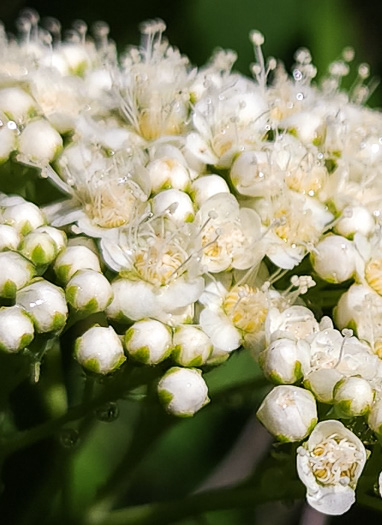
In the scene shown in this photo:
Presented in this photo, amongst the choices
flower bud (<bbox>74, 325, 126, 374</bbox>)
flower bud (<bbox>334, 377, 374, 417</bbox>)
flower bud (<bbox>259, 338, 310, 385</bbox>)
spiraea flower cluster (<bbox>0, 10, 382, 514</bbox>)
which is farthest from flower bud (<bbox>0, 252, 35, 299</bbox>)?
flower bud (<bbox>334, 377, 374, 417</bbox>)

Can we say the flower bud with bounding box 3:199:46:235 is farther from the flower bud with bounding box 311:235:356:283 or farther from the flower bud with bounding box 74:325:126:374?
the flower bud with bounding box 311:235:356:283

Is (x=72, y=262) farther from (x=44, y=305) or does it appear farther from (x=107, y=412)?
(x=107, y=412)

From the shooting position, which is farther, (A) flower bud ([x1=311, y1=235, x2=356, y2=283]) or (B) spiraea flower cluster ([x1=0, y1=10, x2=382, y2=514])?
(A) flower bud ([x1=311, y1=235, x2=356, y2=283])

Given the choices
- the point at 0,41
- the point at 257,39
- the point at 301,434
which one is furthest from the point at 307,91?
the point at 301,434

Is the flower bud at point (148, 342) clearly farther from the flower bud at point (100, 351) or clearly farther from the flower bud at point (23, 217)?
the flower bud at point (23, 217)

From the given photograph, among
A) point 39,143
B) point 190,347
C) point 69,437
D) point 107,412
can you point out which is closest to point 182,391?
point 190,347
